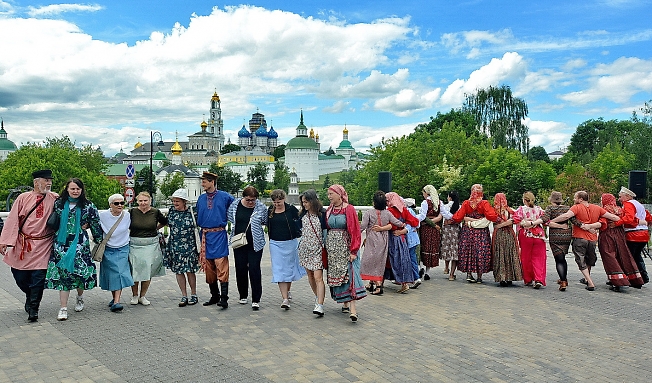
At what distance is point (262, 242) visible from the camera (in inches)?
292

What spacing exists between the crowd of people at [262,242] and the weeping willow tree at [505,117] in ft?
141

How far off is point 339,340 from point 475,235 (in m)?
4.08

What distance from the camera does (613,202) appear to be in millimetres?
9195

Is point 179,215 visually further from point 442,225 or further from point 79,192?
point 442,225

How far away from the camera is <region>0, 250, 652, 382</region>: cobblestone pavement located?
5.16 meters

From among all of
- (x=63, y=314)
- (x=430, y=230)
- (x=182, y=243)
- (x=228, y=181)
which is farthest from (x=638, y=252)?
(x=228, y=181)

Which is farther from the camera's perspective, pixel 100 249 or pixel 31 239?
pixel 100 249

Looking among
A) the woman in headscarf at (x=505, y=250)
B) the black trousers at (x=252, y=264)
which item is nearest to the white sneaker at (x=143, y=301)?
the black trousers at (x=252, y=264)

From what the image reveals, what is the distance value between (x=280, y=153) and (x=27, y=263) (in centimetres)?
15044

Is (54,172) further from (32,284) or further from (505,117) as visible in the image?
(32,284)

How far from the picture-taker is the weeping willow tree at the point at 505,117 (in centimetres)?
5044

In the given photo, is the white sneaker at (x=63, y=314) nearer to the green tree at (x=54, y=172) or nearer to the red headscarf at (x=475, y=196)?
the red headscarf at (x=475, y=196)

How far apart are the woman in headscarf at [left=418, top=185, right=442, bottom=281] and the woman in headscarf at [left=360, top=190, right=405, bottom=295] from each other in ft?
5.11

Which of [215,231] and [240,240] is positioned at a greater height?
[215,231]
